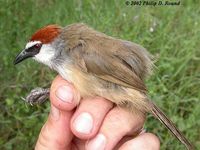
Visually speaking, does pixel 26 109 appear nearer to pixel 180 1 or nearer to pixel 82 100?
pixel 82 100

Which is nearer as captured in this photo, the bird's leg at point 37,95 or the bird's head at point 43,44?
the bird's head at point 43,44

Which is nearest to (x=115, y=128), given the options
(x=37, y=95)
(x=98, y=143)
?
(x=98, y=143)

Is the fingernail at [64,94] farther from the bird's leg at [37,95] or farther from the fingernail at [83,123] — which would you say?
the bird's leg at [37,95]

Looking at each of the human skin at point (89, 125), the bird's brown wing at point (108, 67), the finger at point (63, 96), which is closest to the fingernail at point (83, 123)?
the human skin at point (89, 125)

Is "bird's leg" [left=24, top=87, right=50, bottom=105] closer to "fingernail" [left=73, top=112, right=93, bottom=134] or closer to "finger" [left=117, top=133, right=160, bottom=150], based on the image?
"fingernail" [left=73, top=112, right=93, bottom=134]

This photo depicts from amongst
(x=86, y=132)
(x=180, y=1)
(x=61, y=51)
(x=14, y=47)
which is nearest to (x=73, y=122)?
(x=86, y=132)

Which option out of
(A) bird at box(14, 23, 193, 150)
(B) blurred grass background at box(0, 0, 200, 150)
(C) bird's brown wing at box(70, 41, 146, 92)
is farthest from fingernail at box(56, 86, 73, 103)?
(B) blurred grass background at box(0, 0, 200, 150)
